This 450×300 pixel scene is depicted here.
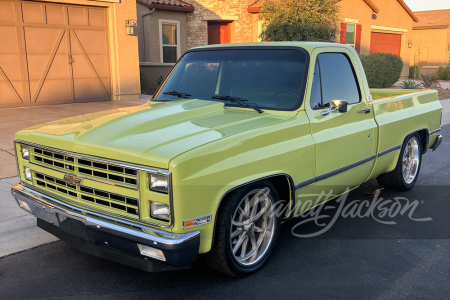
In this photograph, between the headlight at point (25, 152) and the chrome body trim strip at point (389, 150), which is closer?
the headlight at point (25, 152)

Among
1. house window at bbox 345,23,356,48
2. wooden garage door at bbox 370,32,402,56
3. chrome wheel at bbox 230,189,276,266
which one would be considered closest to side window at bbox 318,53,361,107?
chrome wheel at bbox 230,189,276,266

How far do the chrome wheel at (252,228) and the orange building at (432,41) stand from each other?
39.1 m

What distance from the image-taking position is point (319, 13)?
18250 mm

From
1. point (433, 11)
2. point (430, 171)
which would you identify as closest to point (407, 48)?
point (433, 11)

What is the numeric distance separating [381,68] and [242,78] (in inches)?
672

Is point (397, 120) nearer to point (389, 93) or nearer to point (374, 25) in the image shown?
point (389, 93)

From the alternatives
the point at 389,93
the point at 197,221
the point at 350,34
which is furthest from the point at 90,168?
the point at 350,34

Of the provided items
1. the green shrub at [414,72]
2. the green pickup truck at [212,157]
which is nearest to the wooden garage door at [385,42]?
the green shrub at [414,72]

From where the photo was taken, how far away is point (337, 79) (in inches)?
182

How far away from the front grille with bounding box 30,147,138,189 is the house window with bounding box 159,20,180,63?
15679 millimetres

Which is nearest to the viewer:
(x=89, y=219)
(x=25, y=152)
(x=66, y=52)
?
(x=89, y=219)

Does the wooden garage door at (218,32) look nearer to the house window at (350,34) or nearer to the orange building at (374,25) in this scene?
the orange building at (374,25)

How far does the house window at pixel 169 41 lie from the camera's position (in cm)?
1870

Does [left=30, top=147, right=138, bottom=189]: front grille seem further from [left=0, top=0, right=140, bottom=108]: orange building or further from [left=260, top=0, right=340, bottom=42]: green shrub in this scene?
[left=260, top=0, right=340, bottom=42]: green shrub
